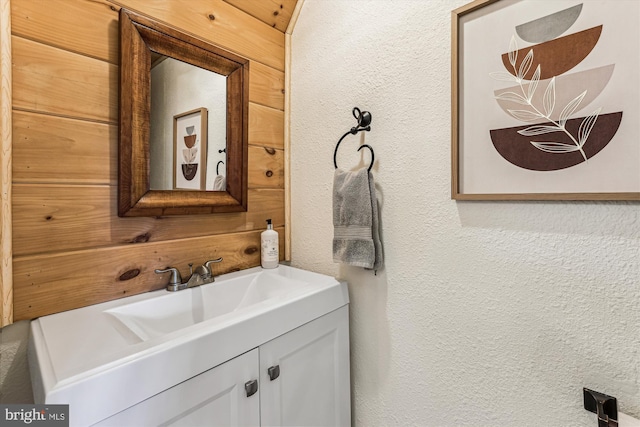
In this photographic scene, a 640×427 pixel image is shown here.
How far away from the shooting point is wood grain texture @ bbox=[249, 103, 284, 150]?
1.32 metres

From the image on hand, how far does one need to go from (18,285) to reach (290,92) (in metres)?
1.19

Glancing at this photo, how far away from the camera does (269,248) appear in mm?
1324

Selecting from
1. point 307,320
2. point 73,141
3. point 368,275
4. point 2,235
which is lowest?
point 307,320

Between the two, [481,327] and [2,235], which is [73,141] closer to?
[2,235]

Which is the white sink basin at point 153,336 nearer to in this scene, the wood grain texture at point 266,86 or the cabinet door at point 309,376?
the cabinet door at point 309,376

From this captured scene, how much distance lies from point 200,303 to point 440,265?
0.82 m

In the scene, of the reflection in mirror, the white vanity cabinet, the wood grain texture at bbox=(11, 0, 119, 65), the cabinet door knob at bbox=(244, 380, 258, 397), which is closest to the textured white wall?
the white vanity cabinet

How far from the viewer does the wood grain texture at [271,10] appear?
126 cm

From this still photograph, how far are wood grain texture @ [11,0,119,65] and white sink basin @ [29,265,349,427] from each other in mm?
759

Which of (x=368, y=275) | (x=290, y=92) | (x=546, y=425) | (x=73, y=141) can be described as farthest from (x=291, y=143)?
(x=546, y=425)

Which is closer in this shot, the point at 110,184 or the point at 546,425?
the point at 546,425

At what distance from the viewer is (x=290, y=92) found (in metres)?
1.43

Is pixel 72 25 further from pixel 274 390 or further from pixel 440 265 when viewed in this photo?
pixel 440 265

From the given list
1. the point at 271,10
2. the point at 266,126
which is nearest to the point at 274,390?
the point at 266,126
